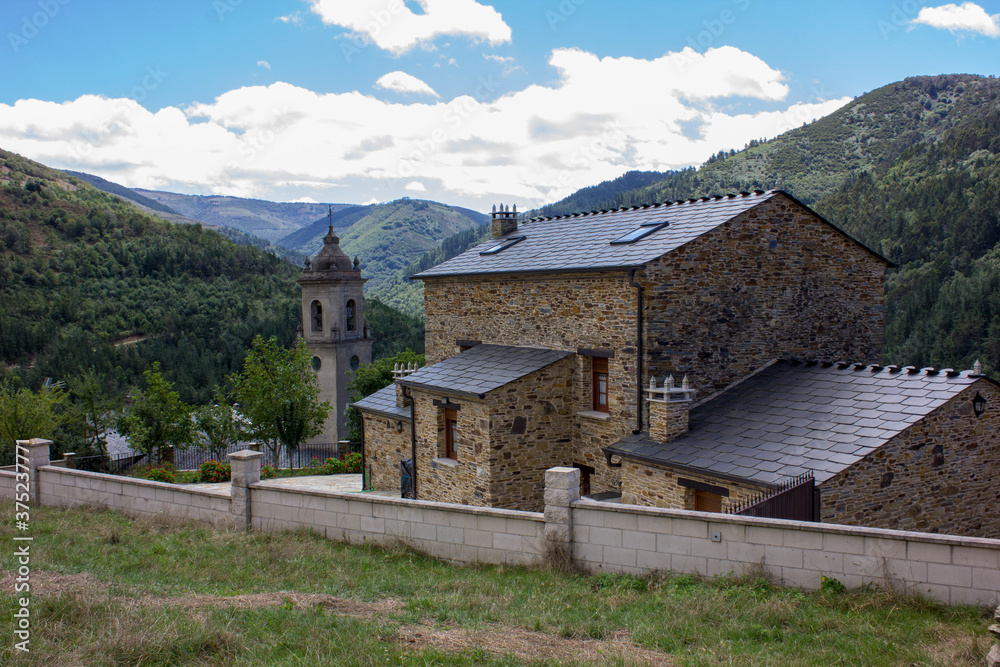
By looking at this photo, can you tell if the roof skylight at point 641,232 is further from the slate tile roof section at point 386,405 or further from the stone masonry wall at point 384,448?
the stone masonry wall at point 384,448

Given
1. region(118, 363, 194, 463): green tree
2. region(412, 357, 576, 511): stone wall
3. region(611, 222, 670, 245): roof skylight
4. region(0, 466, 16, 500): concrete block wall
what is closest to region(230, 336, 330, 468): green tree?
region(118, 363, 194, 463): green tree

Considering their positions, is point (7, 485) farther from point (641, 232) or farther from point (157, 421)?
point (641, 232)

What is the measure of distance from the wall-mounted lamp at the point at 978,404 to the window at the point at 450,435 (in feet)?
35.7

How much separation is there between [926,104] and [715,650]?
147 meters

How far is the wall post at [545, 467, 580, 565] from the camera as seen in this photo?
10281 millimetres

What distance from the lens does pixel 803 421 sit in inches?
519

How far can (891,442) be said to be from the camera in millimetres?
11930

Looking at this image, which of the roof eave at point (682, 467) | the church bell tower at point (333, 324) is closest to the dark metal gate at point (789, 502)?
the roof eave at point (682, 467)

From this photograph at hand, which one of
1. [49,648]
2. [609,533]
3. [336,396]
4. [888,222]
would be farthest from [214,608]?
[888,222]

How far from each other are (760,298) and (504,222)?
972 cm

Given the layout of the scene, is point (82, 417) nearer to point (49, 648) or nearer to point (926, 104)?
point (49, 648)

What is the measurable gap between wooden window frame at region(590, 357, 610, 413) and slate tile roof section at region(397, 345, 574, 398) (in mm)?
743

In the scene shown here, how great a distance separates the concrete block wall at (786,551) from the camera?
7.88m

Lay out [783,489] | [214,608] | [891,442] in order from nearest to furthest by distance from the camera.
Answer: [214,608]
[783,489]
[891,442]
